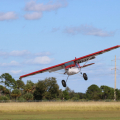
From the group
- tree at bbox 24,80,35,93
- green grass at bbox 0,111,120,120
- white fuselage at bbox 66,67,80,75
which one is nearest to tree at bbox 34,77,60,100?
tree at bbox 24,80,35,93

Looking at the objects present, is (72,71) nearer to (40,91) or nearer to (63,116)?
(63,116)

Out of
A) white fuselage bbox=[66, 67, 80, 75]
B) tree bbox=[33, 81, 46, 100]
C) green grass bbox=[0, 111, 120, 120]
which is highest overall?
white fuselage bbox=[66, 67, 80, 75]

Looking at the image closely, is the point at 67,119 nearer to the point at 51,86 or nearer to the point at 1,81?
the point at 51,86

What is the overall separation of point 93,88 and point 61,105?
191ft

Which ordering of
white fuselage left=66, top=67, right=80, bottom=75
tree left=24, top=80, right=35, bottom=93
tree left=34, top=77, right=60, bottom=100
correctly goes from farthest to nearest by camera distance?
1. tree left=24, top=80, right=35, bottom=93
2. tree left=34, top=77, right=60, bottom=100
3. white fuselage left=66, top=67, right=80, bottom=75


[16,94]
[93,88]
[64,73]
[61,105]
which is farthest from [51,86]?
[93,88]

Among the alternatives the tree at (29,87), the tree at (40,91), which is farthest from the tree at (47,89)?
the tree at (29,87)

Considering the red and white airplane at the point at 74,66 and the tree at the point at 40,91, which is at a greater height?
the red and white airplane at the point at 74,66

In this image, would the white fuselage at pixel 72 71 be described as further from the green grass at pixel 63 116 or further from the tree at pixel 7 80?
the tree at pixel 7 80

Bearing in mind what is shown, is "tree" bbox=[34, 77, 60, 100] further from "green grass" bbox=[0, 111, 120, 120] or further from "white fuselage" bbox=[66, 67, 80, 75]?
"white fuselage" bbox=[66, 67, 80, 75]

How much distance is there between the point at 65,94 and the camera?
75.1 m

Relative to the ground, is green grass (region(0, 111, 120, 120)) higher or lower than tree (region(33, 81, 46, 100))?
lower

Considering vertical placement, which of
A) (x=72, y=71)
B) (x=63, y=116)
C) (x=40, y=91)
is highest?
(x=72, y=71)

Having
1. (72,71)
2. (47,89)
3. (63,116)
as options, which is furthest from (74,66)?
(47,89)
